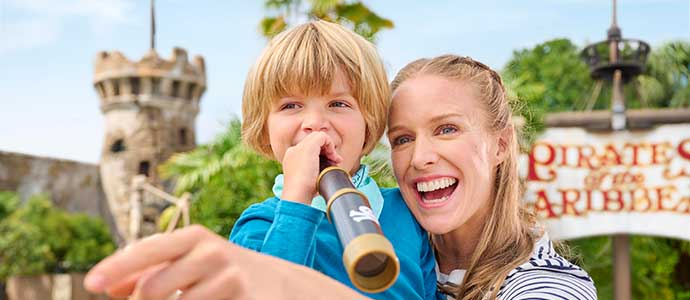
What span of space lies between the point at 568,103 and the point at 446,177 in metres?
15.8

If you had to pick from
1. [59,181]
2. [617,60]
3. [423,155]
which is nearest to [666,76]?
[617,60]

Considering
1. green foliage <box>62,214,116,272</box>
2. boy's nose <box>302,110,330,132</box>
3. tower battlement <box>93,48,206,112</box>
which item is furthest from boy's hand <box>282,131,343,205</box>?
tower battlement <box>93,48,206,112</box>

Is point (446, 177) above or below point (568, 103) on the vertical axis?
below

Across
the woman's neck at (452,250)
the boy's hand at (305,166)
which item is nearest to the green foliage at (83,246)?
the woman's neck at (452,250)

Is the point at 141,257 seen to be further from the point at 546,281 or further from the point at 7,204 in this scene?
the point at 7,204

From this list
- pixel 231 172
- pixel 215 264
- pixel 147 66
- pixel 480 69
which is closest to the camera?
pixel 215 264

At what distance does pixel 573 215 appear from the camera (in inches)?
272

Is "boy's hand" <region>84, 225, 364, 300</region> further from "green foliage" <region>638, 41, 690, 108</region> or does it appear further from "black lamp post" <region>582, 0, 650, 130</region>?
"green foliage" <region>638, 41, 690, 108</region>

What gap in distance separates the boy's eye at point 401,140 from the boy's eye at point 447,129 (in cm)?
5

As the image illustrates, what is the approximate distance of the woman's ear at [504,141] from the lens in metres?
1.33

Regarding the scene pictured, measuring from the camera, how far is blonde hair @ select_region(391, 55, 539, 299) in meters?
1.16

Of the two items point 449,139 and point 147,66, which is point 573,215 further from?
point 147,66

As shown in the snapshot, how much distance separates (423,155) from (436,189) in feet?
0.23

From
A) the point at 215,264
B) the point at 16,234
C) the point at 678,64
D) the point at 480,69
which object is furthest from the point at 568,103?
the point at 215,264
